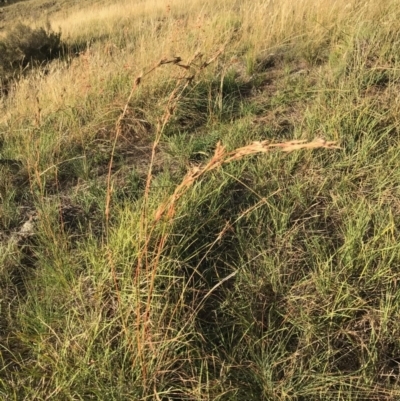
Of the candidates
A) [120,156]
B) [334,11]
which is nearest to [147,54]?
[120,156]

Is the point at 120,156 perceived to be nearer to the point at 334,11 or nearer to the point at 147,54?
the point at 147,54

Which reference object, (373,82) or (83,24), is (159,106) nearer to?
(373,82)

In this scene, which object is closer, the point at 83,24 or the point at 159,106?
the point at 159,106

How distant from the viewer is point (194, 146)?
2898 mm

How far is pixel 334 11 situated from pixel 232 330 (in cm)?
401

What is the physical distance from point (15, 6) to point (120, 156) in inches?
971

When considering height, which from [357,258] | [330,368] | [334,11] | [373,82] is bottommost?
[330,368]

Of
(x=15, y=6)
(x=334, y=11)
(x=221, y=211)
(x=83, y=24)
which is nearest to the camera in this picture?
(x=221, y=211)

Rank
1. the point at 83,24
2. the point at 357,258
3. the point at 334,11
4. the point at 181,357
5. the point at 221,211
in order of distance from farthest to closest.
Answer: the point at 83,24 < the point at 334,11 < the point at 221,211 < the point at 357,258 < the point at 181,357

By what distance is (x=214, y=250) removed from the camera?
6.53 ft

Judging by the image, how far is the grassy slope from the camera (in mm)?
1521

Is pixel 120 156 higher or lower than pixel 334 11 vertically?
lower

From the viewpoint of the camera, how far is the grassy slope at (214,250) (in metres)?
1.52

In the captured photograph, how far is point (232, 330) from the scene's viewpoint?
5.50 ft
